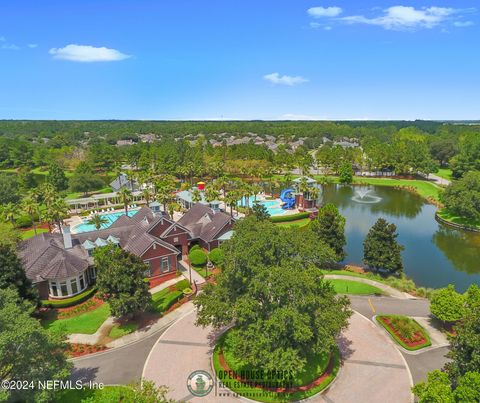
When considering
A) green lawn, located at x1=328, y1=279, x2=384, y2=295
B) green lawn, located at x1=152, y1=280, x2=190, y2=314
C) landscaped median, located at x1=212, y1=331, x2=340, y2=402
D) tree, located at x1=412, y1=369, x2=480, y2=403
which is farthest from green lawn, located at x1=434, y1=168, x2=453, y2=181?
tree, located at x1=412, y1=369, x2=480, y2=403

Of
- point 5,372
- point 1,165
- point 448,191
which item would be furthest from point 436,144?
point 1,165

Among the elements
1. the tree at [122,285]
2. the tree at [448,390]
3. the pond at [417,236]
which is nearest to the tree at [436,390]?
the tree at [448,390]

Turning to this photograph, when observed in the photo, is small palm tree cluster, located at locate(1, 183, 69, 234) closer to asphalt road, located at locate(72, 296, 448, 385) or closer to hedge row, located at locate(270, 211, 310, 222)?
asphalt road, located at locate(72, 296, 448, 385)

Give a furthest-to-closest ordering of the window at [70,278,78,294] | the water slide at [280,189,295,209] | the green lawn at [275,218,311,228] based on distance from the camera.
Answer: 1. the water slide at [280,189,295,209]
2. the green lawn at [275,218,311,228]
3. the window at [70,278,78,294]

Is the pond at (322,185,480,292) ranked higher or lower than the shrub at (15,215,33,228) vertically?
lower

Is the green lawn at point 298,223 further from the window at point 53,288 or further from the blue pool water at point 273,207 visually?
the window at point 53,288

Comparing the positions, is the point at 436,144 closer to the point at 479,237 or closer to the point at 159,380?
the point at 479,237
